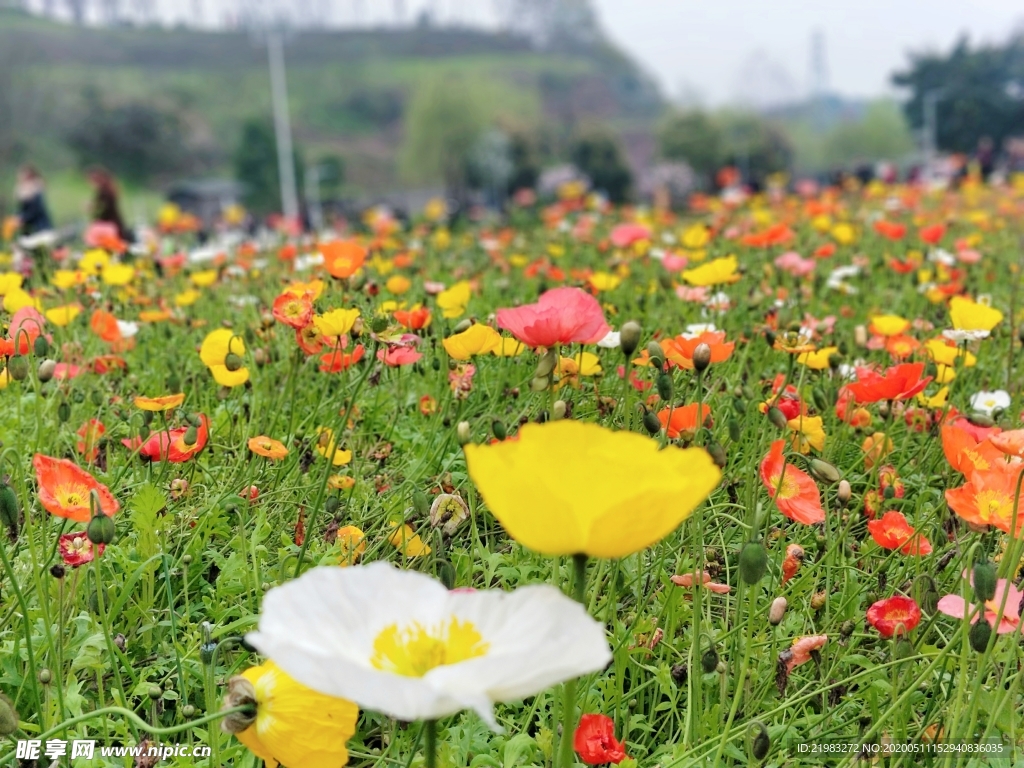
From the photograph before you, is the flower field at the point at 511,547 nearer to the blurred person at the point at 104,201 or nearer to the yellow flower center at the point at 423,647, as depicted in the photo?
the yellow flower center at the point at 423,647

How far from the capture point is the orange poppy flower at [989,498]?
45.3 inches

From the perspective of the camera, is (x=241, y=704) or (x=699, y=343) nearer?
(x=241, y=704)

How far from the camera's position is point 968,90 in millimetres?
38062

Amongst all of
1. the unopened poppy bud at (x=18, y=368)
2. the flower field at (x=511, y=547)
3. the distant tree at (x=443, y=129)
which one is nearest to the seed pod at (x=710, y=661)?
the flower field at (x=511, y=547)

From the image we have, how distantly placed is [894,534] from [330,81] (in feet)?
300

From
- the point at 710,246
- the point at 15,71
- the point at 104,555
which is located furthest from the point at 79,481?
the point at 15,71

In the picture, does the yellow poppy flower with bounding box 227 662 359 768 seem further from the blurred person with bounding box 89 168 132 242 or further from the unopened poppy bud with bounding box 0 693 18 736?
the blurred person with bounding box 89 168 132 242

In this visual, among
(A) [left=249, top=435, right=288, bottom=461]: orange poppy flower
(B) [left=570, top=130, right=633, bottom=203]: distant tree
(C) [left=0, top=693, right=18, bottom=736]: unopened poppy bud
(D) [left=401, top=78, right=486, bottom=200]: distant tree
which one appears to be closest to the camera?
(C) [left=0, top=693, right=18, bottom=736]: unopened poppy bud

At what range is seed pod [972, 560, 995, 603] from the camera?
41.9 inches

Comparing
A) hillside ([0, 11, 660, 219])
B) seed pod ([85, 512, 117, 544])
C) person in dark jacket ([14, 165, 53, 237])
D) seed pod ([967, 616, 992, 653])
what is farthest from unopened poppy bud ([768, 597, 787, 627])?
hillside ([0, 11, 660, 219])

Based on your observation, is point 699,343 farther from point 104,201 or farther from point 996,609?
point 104,201

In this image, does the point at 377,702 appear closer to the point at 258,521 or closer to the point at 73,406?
the point at 258,521

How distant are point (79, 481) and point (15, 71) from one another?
4619cm

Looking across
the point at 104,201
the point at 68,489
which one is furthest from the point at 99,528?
the point at 104,201
